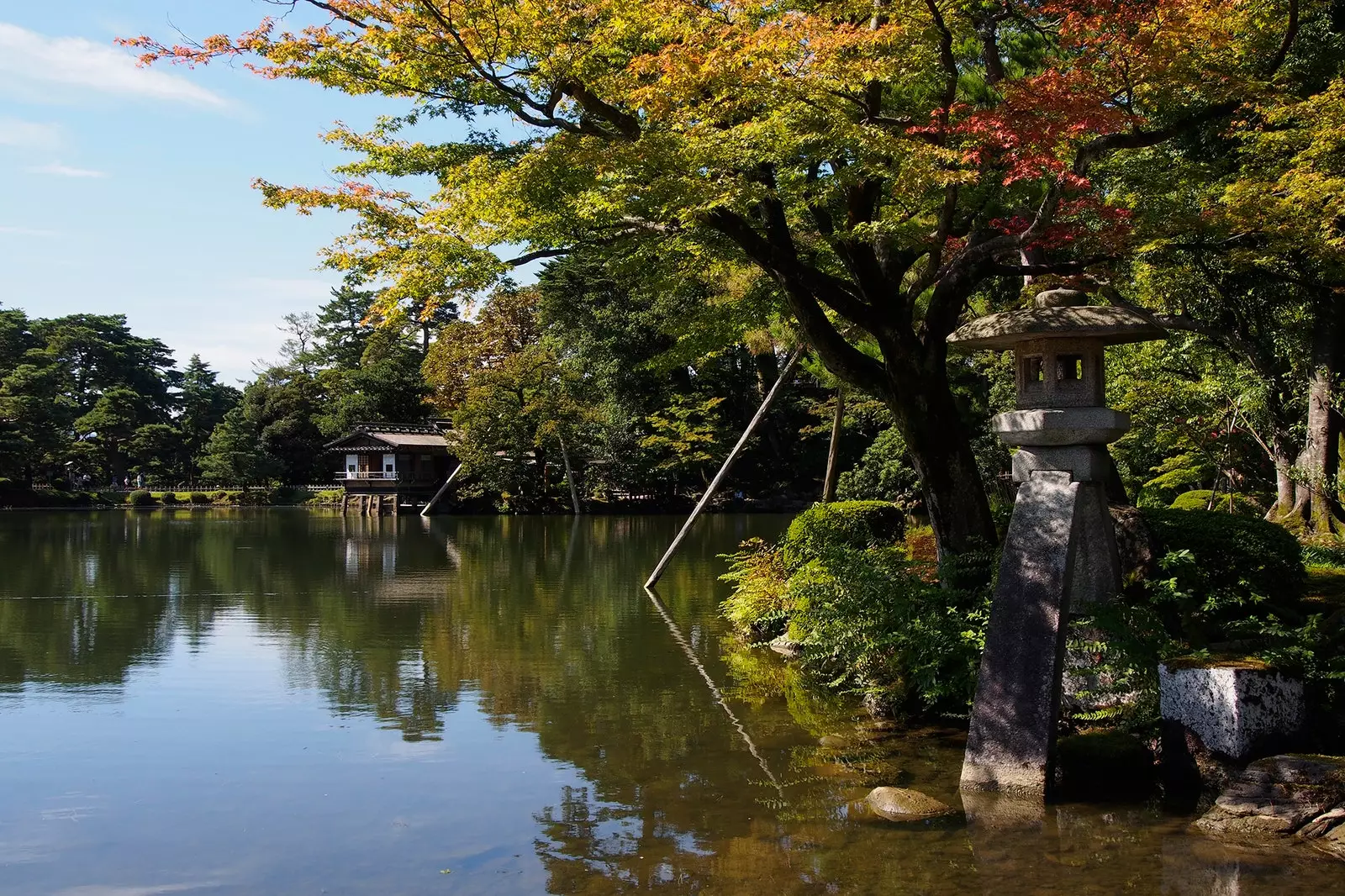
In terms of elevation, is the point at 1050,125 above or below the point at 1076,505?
above

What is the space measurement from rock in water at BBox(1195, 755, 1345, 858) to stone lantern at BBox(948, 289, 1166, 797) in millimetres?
974

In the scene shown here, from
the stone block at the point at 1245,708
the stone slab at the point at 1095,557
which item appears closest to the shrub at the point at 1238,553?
the stone slab at the point at 1095,557

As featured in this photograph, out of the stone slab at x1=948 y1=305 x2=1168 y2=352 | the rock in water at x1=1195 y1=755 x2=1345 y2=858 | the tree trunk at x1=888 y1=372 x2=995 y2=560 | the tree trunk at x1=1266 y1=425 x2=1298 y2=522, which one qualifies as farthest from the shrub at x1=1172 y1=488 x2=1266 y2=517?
the rock in water at x1=1195 y1=755 x2=1345 y2=858

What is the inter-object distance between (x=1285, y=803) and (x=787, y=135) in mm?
5685

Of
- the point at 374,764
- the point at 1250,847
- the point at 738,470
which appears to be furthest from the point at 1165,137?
the point at 738,470

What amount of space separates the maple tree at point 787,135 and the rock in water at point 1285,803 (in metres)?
3.67

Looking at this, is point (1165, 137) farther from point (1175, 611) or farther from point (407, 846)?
point (407, 846)

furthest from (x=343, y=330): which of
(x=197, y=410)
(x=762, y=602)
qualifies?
(x=762, y=602)

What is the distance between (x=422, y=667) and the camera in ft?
34.0

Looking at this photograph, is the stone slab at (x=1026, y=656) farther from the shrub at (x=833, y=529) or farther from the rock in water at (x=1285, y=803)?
the shrub at (x=833, y=529)

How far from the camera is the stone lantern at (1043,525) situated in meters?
6.22

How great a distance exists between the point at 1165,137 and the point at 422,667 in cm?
887

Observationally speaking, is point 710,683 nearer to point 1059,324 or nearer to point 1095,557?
point 1095,557

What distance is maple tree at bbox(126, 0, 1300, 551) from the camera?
8.17m
